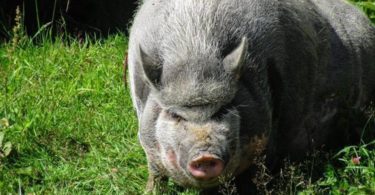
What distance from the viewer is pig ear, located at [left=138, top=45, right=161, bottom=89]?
201 inches

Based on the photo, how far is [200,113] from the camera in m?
4.95

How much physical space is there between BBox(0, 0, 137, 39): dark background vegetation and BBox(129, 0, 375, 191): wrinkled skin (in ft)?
7.98

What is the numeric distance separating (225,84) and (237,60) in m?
0.15

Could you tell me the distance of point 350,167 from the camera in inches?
220

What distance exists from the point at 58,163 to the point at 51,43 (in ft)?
6.17

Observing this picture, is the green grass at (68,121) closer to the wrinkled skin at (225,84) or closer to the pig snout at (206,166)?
the wrinkled skin at (225,84)

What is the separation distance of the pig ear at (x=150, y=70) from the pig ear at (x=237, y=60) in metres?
0.41

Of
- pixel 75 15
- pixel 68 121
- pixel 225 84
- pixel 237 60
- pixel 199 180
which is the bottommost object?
pixel 75 15

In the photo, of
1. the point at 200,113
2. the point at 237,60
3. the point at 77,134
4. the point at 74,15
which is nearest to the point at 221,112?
the point at 200,113

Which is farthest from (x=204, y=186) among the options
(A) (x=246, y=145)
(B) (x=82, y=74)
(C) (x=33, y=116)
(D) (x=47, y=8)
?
(D) (x=47, y=8)

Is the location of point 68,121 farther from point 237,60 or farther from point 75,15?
point 75,15

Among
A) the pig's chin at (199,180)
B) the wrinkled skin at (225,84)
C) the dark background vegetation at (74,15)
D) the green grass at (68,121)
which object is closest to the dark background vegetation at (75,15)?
the dark background vegetation at (74,15)

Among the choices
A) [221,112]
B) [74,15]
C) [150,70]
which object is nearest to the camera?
[221,112]

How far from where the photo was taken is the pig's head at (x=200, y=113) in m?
4.88
